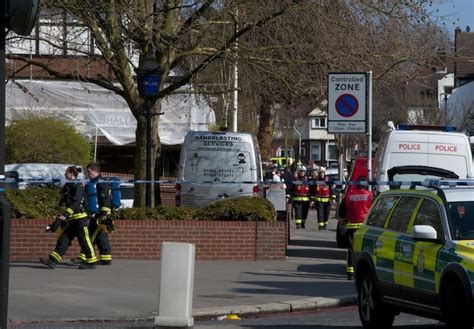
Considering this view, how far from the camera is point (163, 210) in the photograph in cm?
1867

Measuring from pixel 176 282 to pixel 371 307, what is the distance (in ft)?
7.01

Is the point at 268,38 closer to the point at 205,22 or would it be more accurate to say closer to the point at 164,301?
the point at 205,22

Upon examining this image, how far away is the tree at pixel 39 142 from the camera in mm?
29688

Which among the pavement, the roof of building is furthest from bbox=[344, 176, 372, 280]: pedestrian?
the roof of building

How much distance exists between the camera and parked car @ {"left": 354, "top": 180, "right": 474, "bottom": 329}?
32.0ft

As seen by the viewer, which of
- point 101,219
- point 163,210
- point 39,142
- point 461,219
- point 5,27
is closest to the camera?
point 5,27

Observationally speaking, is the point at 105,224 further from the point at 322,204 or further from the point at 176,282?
the point at 322,204

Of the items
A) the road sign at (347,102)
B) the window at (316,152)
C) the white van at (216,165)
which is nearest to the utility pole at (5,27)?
the road sign at (347,102)

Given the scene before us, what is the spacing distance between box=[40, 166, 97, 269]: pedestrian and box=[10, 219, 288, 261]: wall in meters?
Answer: 1.27

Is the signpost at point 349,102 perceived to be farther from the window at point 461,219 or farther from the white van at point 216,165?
the window at point 461,219

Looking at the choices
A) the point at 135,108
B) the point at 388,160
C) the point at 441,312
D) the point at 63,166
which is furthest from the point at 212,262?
the point at 441,312

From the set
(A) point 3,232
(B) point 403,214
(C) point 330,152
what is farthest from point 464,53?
(C) point 330,152

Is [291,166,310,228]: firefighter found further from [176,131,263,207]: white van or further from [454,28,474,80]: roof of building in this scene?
[176,131,263,207]: white van

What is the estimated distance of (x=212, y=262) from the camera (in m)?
18.3
